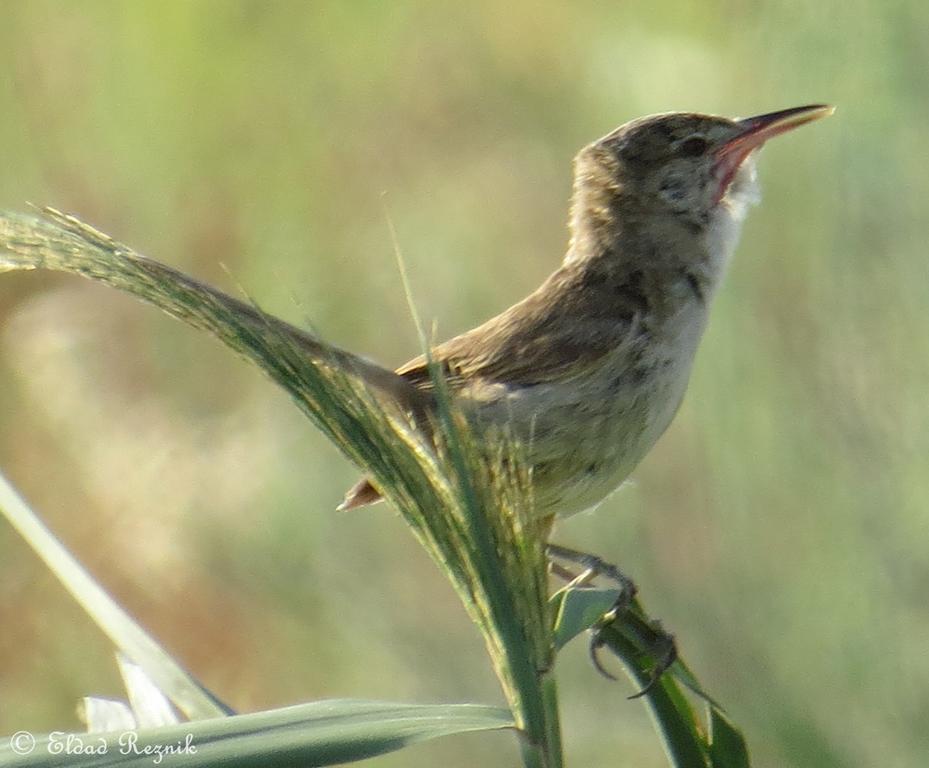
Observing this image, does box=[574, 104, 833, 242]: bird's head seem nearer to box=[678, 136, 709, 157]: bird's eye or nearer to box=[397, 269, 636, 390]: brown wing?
box=[678, 136, 709, 157]: bird's eye

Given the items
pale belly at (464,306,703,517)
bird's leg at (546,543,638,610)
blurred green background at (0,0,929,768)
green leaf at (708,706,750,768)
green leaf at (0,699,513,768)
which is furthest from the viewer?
blurred green background at (0,0,929,768)

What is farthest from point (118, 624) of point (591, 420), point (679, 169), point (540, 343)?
point (679, 169)

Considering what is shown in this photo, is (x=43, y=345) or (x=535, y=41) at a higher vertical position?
(x=535, y=41)

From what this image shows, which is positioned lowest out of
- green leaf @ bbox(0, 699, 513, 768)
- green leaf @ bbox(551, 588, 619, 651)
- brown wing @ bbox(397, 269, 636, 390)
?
green leaf @ bbox(0, 699, 513, 768)

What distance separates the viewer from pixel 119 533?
351 centimetres

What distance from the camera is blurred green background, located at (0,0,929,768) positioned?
2707 millimetres

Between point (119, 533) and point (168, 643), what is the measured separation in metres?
0.34

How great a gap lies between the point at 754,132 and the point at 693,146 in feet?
0.44

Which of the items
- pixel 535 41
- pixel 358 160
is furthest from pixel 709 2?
pixel 358 160

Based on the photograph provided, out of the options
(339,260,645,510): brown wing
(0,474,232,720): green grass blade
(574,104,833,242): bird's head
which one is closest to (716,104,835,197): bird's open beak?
(574,104,833,242): bird's head

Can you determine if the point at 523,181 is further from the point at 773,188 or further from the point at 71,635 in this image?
the point at 71,635

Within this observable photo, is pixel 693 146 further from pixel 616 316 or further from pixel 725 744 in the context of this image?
pixel 725 744

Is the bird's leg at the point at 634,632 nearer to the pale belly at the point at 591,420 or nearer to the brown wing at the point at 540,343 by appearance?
the pale belly at the point at 591,420

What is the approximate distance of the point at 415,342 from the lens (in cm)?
345
